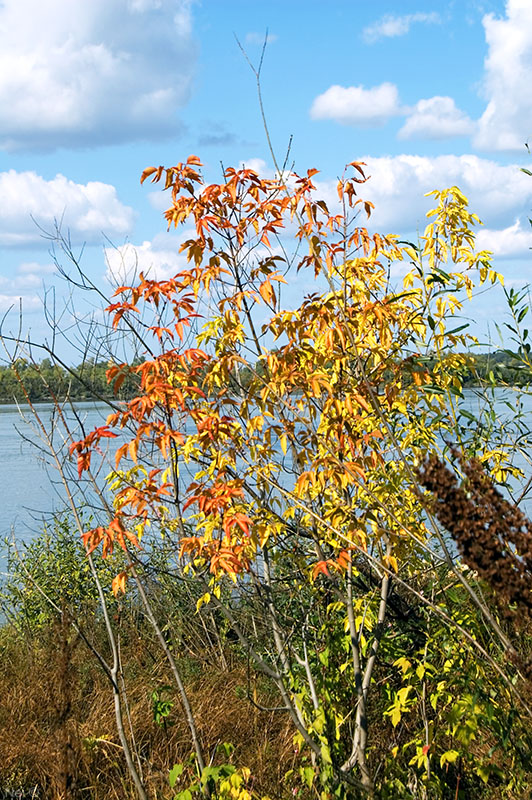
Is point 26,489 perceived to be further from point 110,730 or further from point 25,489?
point 110,730

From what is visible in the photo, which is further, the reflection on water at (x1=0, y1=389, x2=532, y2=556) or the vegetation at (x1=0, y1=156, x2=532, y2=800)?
the reflection on water at (x1=0, y1=389, x2=532, y2=556)

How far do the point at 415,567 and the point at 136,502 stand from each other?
59.2 inches

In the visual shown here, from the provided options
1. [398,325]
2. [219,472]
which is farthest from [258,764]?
[398,325]

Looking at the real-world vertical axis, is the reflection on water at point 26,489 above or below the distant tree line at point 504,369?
below

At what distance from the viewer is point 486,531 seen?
6.70 ft

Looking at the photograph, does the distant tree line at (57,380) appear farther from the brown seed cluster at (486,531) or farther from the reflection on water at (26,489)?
the reflection on water at (26,489)

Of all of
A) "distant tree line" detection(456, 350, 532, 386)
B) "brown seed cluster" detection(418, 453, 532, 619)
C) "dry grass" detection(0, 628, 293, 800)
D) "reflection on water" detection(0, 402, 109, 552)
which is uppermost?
"distant tree line" detection(456, 350, 532, 386)

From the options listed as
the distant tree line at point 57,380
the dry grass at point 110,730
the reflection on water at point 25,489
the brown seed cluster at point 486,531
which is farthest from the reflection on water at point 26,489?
the brown seed cluster at point 486,531

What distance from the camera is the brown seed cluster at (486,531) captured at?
1994 mm

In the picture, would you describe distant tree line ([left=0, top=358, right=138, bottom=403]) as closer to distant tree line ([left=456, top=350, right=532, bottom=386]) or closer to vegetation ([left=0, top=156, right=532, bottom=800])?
vegetation ([left=0, top=156, right=532, bottom=800])

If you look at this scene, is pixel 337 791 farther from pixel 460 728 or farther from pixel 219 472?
pixel 219 472

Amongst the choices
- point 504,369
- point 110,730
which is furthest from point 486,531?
point 110,730

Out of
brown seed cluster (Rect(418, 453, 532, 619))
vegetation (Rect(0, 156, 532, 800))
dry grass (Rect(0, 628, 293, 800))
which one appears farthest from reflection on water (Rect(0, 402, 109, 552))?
brown seed cluster (Rect(418, 453, 532, 619))

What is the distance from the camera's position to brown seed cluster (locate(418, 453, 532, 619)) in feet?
6.54
